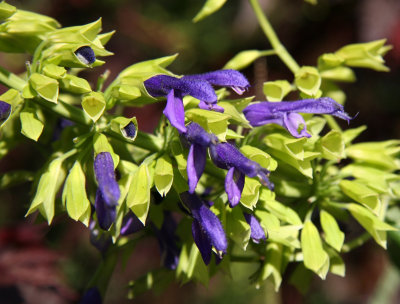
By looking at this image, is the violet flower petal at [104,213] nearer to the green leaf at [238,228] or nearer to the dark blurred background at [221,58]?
the green leaf at [238,228]

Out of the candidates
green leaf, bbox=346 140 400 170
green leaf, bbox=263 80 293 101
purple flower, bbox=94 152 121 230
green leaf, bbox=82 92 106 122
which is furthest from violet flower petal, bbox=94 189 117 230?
green leaf, bbox=346 140 400 170

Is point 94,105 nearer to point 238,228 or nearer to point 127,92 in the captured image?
Result: point 127,92

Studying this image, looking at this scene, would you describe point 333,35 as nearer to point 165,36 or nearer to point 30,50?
point 165,36

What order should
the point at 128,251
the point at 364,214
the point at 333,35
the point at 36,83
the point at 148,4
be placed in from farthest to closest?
the point at 148,4
the point at 333,35
the point at 128,251
the point at 364,214
the point at 36,83

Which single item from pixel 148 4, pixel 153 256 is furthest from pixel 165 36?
pixel 153 256

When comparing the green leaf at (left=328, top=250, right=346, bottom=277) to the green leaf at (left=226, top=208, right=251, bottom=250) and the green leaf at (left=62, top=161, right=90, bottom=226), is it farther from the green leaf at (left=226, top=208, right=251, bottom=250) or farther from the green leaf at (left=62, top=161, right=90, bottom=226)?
the green leaf at (left=62, top=161, right=90, bottom=226)

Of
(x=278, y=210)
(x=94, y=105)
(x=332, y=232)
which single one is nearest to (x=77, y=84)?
(x=94, y=105)

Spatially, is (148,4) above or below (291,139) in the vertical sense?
below
